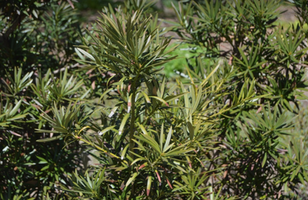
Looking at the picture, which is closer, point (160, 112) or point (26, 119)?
point (160, 112)

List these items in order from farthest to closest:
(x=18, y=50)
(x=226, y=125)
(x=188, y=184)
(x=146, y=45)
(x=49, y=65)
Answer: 1. (x=49, y=65)
2. (x=18, y=50)
3. (x=226, y=125)
4. (x=188, y=184)
5. (x=146, y=45)

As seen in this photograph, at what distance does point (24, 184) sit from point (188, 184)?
0.91m

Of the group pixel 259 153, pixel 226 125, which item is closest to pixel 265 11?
pixel 226 125

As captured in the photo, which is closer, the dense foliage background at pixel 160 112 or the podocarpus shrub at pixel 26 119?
the dense foliage background at pixel 160 112

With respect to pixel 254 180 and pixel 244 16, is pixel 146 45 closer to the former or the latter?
pixel 244 16

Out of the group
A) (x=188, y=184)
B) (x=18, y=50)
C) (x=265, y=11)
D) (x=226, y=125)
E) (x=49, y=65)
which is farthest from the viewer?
(x=49, y=65)

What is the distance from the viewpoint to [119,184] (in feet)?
4.22

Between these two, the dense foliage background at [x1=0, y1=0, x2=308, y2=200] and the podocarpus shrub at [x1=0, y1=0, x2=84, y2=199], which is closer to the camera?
the dense foliage background at [x1=0, y1=0, x2=308, y2=200]

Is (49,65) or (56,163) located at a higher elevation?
(49,65)

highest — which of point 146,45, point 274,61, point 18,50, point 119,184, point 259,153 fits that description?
point 18,50

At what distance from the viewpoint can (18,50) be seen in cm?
177

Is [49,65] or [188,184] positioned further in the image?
[49,65]

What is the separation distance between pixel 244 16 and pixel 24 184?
1394 millimetres

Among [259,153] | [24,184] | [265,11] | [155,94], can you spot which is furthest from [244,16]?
[24,184]
